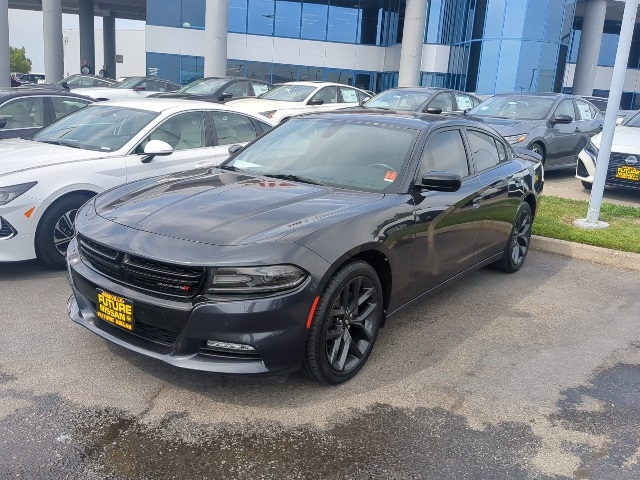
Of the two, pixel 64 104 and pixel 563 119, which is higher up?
pixel 563 119

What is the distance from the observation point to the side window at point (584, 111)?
12383 millimetres

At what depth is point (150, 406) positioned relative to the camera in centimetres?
354

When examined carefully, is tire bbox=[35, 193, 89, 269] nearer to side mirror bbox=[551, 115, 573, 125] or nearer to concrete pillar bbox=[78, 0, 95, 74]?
side mirror bbox=[551, 115, 573, 125]

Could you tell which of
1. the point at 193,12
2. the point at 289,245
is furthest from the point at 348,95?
the point at 193,12

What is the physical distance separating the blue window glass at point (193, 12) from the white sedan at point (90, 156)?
25.9 meters

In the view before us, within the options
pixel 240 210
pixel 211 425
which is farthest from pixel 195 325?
pixel 240 210

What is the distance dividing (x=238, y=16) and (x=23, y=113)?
25.8 metres

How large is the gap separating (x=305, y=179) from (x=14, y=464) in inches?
101

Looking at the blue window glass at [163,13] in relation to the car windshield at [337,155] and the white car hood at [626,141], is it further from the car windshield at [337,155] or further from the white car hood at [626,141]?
the car windshield at [337,155]

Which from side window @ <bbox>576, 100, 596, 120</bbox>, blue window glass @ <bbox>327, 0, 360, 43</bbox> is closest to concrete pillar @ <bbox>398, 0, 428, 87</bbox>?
blue window glass @ <bbox>327, 0, 360, 43</bbox>

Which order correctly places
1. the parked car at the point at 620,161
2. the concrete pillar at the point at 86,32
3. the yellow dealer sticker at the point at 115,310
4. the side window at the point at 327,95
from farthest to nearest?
the concrete pillar at the point at 86,32, the side window at the point at 327,95, the parked car at the point at 620,161, the yellow dealer sticker at the point at 115,310

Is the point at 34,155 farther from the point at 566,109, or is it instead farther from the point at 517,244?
the point at 566,109

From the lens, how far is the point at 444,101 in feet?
44.2

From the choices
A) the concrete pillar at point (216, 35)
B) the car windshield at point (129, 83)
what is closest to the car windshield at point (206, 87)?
the car windshield at point (129, 83)
